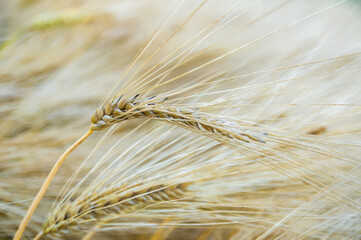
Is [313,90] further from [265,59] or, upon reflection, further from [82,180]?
[82,180]

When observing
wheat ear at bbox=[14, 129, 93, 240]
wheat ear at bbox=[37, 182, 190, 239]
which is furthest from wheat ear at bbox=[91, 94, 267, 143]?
wheat ear at bbox=[37, 182, 190, 239]

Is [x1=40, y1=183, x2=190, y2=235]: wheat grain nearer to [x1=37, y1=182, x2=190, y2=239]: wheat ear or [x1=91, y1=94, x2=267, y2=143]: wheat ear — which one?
[x1=37, y1=182, x2=190, y2=239]: wheat ear

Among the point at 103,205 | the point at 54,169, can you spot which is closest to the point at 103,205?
the point at 103,205

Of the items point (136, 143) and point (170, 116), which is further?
point (136, 143)

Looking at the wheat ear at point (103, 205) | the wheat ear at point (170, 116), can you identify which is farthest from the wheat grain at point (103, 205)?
the wheat ear at point (170, 116)

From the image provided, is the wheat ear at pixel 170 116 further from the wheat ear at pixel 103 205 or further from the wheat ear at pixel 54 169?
the wheat ear at pixel 103 205

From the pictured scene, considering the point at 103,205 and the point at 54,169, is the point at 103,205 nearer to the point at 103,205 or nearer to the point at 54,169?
the point at 103,205
